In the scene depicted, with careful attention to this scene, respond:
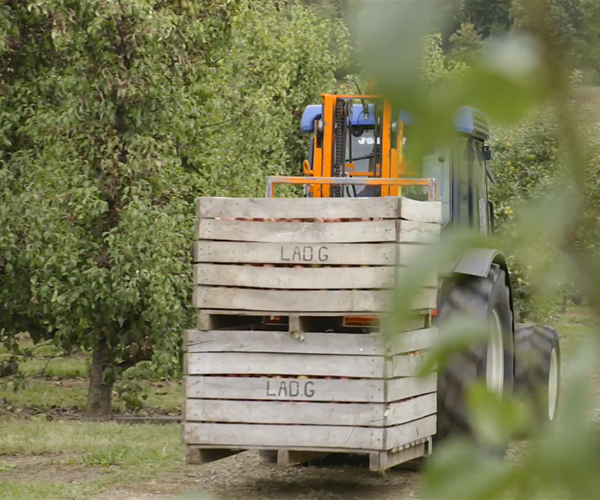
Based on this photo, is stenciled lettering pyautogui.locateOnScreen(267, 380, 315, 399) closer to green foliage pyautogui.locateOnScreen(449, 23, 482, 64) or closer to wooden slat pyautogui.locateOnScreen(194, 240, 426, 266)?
wooden slat pyautogui.locateOnScreen(194, 240, 426, 266)

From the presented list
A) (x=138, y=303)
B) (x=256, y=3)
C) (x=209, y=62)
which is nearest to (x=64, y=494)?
(x=138, y=303)

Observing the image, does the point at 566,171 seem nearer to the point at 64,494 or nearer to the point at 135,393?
the point at 64,494

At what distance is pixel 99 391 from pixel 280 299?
4.06m

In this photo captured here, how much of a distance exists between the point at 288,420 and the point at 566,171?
435 cm

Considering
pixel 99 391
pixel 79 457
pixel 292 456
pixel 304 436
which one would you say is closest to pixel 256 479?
pixel 292 456

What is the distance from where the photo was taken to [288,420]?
482 centimetres

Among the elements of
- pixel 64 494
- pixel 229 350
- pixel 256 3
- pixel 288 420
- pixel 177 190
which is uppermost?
pixel 256 3

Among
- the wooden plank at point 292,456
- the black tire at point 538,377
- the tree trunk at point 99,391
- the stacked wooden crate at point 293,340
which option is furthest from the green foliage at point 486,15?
the tree trunk at point 99,391

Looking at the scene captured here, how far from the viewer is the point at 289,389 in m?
4.84

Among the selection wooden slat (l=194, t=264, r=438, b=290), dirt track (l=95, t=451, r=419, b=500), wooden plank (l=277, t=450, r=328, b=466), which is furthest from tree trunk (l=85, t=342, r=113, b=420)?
wooden slat (l=194, t=264, r=438, b=290)

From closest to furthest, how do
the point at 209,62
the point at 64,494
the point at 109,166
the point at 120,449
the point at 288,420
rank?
the point at 288,420, the point at 64,494, the point at 120,449, the point at 109,166, the point at 209,62

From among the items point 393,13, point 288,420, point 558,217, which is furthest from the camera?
point 288,420

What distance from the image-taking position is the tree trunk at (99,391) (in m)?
8.44

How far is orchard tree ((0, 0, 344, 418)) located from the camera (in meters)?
7.54
